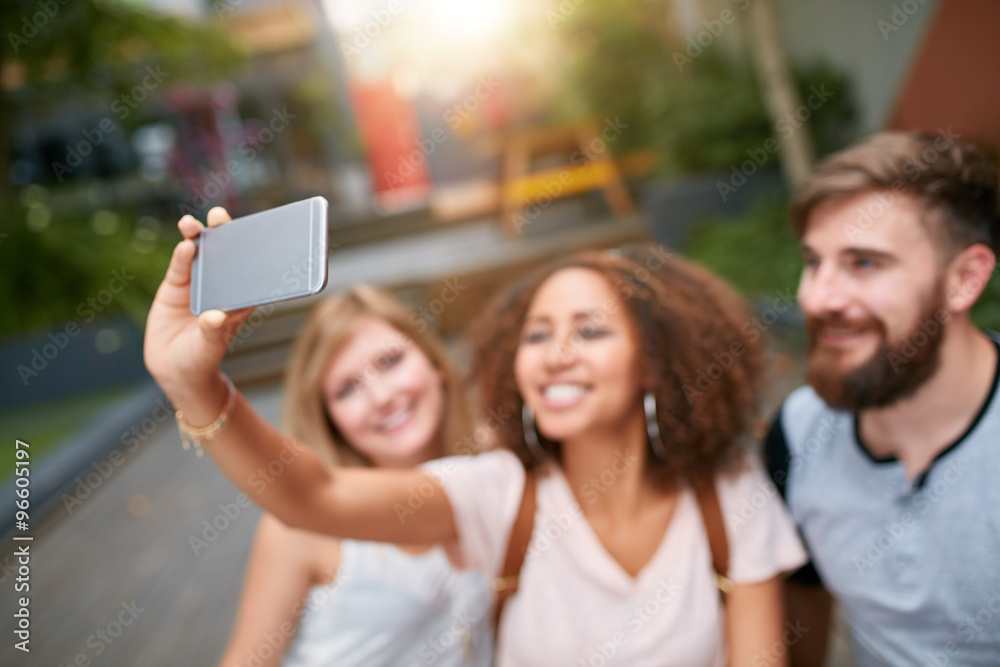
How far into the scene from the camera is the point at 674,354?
1.66 m

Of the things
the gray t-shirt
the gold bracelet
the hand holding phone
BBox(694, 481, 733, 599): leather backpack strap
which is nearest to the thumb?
the hand holding phone

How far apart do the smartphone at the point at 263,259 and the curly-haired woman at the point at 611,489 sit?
1.33 feet

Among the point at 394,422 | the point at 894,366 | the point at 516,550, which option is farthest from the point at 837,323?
the point at 394,422

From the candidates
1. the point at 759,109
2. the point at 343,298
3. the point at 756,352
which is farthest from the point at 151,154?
the point at 756,352

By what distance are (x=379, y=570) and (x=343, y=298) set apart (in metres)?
0.81

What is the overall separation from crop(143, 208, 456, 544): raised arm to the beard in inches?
35.5

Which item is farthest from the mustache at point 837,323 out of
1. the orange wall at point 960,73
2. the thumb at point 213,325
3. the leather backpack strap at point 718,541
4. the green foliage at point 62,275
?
the green foliage at point 62,275

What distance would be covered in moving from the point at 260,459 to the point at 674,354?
92 centimetres

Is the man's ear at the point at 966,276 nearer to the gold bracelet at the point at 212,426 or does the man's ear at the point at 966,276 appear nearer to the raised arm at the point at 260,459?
the raised arm at the point at 260,459

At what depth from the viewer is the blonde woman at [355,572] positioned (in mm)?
1828

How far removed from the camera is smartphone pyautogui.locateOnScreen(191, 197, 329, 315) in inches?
40.7

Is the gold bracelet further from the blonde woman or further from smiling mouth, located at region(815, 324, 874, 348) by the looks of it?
smiling mouth, located at region(815, 324, 874, 348)

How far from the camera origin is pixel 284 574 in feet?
6.13

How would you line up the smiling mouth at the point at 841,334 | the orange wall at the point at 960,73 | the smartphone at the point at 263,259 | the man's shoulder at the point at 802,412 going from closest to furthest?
the smartphone at the point at 263,259 → the smiling mouth at the point at 841,334 → the man's shoulder at the point at 802,412 → the orange wall at the point at 960,73
